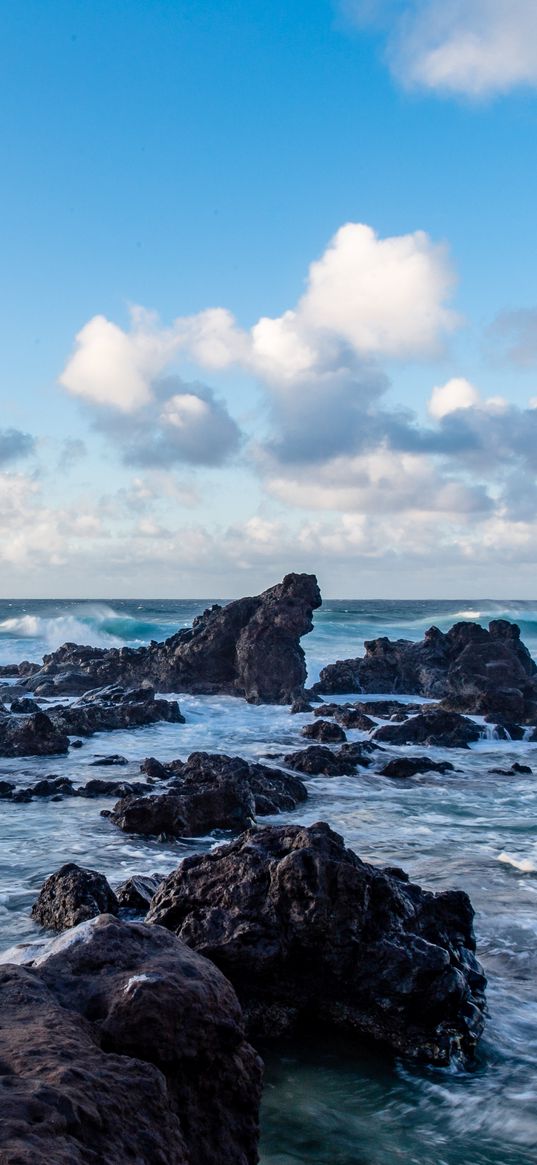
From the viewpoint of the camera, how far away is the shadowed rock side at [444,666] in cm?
2945

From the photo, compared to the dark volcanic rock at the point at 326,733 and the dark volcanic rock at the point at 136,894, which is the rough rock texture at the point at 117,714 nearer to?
the dark volcanic rock at the point at 326,733

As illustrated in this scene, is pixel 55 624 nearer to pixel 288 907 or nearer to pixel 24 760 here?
pixel 24 760

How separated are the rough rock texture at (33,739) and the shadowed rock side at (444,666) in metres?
14.5

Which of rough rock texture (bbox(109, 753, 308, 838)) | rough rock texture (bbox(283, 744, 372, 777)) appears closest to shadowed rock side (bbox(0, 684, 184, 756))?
rough rock texture (bbox(283, 744, 372, 777))

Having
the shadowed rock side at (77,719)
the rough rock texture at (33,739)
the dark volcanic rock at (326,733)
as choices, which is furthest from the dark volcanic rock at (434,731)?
the rough rock texture at (33,739)

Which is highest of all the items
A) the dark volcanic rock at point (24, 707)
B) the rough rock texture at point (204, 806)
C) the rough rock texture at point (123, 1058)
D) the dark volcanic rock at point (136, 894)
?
the rough rock texture at point (123, 1058)

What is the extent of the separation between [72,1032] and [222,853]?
145 inches

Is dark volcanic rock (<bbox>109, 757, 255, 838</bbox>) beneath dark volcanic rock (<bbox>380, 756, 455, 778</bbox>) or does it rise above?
above

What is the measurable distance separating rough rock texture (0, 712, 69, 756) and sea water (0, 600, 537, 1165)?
59cm

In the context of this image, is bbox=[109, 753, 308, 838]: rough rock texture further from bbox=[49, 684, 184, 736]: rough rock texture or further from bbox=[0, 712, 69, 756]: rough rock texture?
bbox=[49, 684, 184, 736]: rough rock texture

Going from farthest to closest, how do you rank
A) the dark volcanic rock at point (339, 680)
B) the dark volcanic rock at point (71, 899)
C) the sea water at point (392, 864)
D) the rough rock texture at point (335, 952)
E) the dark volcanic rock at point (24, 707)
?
the dark volcanic rock at point (339, 680), the dark volcanic rock at point (24, 707), the dark volcanic rock at point (71, 899), the rough rock texture at point (335, 952), the sea water at point (392, 864)

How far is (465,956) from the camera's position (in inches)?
252

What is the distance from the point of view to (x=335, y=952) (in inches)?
232

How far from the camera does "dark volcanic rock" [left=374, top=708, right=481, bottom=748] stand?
2123cm
